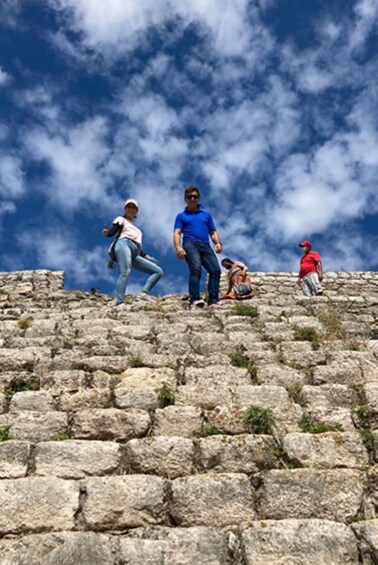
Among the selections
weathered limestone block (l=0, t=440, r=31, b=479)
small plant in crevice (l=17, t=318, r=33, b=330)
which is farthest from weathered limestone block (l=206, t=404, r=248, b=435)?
small plant in crevice (l=17, t=318, r=33, b=330)

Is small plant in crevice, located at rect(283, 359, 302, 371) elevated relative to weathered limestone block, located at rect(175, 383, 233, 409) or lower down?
elevated

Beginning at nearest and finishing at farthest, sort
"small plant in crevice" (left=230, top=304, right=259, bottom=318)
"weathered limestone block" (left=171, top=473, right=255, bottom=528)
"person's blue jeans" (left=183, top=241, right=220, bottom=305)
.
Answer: "weathered limestone block" (left=171, top=473, right=255, bottom=528) → "small plant in crevice" (left=230, top=304, right=259, bottom=318) → "person's blue jeans" (left=183, top=241, right=220, bottom=305)

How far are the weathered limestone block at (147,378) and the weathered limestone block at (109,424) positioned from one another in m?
0.58

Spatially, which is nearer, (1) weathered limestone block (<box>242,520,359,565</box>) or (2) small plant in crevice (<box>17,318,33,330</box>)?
(1) weathered limestone block (<box>242,520,359,565</box>)

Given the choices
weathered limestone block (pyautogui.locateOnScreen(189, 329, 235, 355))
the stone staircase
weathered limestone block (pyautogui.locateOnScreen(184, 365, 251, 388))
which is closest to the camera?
the stone staircase

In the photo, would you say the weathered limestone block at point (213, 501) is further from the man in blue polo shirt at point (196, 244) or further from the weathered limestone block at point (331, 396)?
the man in blue polo shirt at point (196, 244)

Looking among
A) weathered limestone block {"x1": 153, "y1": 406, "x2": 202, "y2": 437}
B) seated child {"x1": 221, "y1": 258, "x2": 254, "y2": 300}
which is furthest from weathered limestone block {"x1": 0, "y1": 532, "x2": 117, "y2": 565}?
seated child {"x1": 221, "y1": 258, "x2": 254, "y2": 300}

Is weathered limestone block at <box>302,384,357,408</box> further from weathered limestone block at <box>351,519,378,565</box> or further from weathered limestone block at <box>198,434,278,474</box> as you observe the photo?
weathered limestone block at <box>351,519,378,565</box>

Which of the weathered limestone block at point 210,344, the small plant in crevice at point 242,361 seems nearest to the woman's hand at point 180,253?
the weathered limestone block at point 210,344

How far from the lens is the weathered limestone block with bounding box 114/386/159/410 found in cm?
487

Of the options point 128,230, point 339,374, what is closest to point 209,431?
point 339,374

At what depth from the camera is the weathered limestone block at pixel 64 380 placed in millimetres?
5312

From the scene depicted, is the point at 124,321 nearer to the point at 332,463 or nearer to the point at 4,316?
the point at 4,316

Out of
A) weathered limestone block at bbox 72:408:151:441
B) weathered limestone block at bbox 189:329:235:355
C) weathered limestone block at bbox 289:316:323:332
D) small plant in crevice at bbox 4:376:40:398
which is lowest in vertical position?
weathered limestone block at bbox 72:408:151:441
